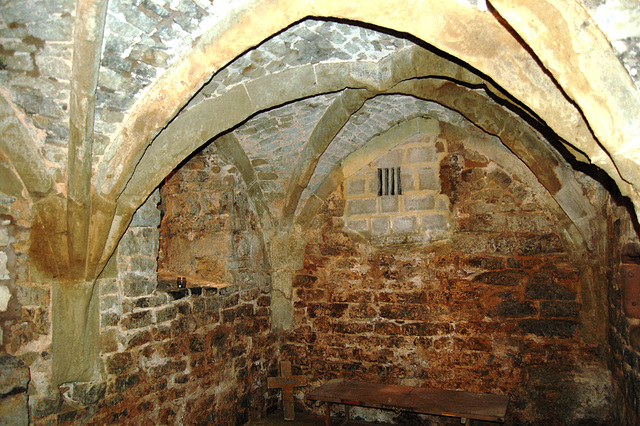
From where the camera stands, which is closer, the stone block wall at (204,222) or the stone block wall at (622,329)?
the stone block wall at (622,329)

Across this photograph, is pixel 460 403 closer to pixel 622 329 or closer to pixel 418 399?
pixel 418 399

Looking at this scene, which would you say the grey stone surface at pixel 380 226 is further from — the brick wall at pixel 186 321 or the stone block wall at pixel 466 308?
the brick wall at pixel 186 321

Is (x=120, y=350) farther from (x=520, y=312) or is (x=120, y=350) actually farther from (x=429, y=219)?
(x=520, y=312)

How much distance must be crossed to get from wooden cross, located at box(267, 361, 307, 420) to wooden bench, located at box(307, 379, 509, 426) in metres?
0.58

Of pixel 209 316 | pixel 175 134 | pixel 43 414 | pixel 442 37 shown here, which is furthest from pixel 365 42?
pixel 43 414

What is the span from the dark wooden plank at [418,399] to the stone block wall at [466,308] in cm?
38

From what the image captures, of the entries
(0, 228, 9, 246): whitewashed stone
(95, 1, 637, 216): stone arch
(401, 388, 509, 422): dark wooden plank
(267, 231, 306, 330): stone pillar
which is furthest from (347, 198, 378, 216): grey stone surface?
(0, 228, 9, 246): whitewashed stone

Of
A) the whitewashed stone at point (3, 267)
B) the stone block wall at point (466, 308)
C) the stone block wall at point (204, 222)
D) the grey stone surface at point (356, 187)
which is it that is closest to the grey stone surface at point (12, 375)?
the whitewashed stone at point (3, 267)

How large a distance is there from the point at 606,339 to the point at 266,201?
3.24 m

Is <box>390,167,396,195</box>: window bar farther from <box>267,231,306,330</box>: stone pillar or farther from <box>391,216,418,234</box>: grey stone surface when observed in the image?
<box>267,231,306,330</box>: stone pillar

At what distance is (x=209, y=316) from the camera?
14.3 ft

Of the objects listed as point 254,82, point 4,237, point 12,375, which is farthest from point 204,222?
point 12,375

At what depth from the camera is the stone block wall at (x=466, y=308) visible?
4.24 m

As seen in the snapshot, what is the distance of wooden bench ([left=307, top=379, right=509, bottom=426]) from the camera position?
3.74m
